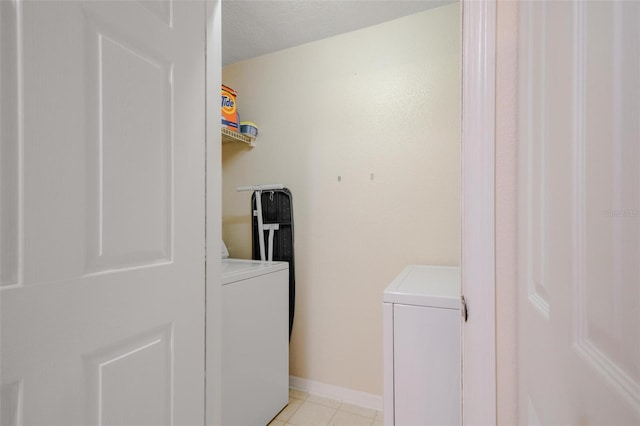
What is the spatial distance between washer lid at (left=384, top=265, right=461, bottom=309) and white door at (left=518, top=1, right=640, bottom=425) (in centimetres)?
58

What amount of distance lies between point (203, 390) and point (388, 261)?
48.1 inches

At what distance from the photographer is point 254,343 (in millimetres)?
1632

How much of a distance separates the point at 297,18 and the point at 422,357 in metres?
1.94

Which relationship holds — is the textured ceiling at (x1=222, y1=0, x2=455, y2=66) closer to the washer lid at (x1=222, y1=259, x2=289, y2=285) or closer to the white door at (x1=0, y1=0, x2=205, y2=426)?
the white door at (x1=0, y1=0, x2=205, y2=426)

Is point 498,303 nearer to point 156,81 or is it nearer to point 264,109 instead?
point 156,81

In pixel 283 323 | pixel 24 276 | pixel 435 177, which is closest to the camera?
pixel 24 276

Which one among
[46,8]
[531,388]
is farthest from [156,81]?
[531,388]

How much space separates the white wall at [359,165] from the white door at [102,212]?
110 cm

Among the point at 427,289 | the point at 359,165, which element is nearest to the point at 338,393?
the point at 427,289

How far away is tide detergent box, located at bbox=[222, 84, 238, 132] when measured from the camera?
6.46 feet

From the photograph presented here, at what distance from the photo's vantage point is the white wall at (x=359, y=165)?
1758 mm

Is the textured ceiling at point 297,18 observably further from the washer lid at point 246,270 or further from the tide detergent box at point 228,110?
the washer lid at point 246,270

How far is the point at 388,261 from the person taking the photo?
1.87 metres

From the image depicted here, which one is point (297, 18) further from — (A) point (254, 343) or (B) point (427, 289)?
(A) point (254, 343)
